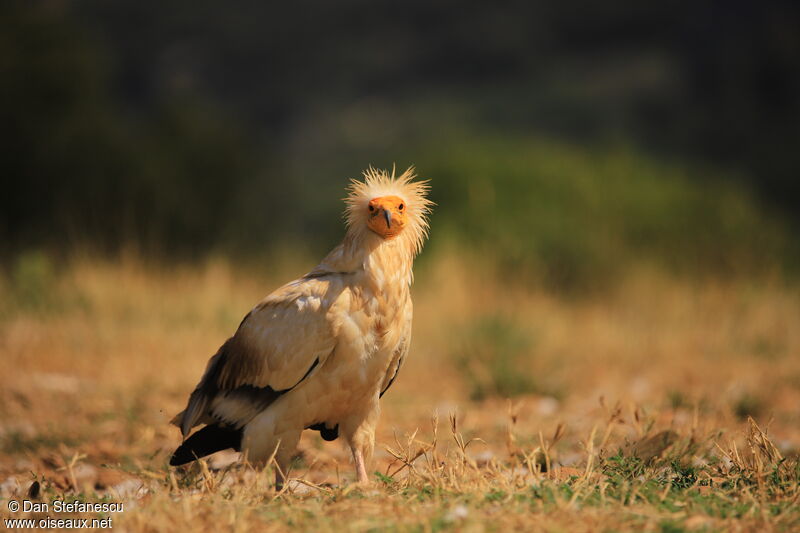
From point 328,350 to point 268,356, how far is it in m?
0.31

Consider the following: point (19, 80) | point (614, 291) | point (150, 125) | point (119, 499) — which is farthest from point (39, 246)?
point (119, 499)

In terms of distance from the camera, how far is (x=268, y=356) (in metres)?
3.87

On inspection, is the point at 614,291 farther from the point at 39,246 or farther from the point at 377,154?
the point at 377,154

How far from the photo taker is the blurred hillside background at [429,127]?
12.6 meters

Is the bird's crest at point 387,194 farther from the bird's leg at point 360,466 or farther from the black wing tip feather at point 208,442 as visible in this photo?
the black wing tip feather at point 208,442

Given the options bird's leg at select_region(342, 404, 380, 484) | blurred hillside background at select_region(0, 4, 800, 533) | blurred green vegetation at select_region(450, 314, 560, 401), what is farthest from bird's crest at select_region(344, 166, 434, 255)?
blurred green vegetation at select_region(450, 314, 560, 401)

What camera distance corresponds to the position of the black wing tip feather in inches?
160

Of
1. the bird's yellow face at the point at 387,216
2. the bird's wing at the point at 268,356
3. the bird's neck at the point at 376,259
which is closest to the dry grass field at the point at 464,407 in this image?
the bird's wing at the point at 268,356

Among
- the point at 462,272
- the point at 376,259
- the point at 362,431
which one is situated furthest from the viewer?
the point at 462,272

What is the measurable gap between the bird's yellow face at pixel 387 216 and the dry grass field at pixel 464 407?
37.6 inches

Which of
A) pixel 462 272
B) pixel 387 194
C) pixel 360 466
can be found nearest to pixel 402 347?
pixel 360 466

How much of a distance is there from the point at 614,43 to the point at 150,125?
19.2 m

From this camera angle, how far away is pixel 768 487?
3279 mm

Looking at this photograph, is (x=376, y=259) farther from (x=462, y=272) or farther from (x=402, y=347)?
(x=462, y=272)
